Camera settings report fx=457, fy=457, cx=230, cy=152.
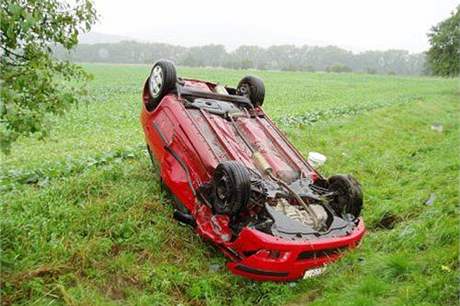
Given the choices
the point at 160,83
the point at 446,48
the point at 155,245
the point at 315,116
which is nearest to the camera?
the point at 155,245

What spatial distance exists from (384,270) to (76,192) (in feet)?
11.9

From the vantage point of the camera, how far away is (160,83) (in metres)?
5.84

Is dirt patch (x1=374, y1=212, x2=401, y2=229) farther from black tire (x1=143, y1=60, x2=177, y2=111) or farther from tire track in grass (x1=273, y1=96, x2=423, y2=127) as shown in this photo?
tire track in grass (x1=273, y1=96, x2=423, y2=127)

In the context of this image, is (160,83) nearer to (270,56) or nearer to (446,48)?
(446,48)

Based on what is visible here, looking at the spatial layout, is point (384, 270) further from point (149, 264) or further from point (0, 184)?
point (0, 184)

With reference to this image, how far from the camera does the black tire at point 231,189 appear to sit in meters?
4.14

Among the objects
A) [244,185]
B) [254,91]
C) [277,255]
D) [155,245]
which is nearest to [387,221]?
[277,255]

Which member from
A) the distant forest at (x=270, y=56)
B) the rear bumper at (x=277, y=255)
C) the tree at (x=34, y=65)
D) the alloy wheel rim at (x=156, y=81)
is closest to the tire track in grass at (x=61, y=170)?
the alloy wheel rim at (x=156, y=81)

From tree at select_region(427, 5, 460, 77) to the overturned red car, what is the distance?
949 inches

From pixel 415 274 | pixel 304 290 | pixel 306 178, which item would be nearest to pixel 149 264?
pixel 304 290

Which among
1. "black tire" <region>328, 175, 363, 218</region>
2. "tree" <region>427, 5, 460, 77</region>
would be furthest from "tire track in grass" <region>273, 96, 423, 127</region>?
"tree" <region>427, 5, 460, 77</region>

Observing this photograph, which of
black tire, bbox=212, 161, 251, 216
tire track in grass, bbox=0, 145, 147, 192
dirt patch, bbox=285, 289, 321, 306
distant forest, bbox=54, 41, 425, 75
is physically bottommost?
dirt patch, bbox=285, 289, 321, 306

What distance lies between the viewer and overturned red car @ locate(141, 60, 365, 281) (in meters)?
4.04

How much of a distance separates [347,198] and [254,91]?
94.2 inches
